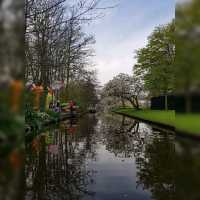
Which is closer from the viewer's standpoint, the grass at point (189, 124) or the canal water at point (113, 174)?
the grass at point (189, 124)

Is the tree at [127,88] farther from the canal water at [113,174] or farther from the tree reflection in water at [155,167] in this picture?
the canal water at [113,174]

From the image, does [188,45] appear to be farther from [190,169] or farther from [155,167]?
[155,167]

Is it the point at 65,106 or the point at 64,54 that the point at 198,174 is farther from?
the point at 65,106

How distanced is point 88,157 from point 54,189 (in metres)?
2.79

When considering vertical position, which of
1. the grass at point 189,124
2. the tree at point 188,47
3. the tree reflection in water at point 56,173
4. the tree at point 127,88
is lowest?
the tree reflection in water at point 56,173

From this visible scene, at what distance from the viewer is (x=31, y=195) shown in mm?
3842

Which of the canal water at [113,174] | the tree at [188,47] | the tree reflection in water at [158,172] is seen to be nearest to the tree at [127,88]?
the tree reflection in water at [158,172]

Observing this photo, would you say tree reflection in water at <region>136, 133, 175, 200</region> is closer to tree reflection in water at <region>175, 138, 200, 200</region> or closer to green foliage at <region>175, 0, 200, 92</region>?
tree reflection in water at <region>175, 138, 200, 200</region>

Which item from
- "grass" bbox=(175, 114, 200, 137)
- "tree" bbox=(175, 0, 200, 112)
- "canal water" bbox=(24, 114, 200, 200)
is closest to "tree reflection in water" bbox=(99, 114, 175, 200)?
"canal water" bbox=(24, 114, 200, 200)

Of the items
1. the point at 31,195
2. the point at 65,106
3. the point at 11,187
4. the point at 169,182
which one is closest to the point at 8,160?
the point at 11,187

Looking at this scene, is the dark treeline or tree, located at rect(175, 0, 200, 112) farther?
the dark treeline

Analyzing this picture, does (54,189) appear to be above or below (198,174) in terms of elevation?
below

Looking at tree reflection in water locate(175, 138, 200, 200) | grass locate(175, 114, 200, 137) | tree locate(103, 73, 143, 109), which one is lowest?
tree reflection in water locate(175, 138, 200, 200)

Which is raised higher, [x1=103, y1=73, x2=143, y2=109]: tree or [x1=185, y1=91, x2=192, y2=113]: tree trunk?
[x1=103, y1=73, x2=143, y2=109]: tree
